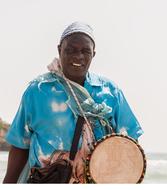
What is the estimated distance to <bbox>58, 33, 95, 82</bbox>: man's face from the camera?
9.98 ft

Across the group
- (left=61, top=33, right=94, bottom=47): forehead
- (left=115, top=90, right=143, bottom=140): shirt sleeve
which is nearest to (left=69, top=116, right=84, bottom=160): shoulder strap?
(left=115, top=90, right=143, bottom=140): shirt sleeve

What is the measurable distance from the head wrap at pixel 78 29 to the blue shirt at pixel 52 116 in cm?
27

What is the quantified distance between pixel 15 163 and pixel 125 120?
0.71 m

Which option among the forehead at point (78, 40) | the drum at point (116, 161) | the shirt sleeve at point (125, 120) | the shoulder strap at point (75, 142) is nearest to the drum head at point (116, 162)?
the drum at point (116, 161)

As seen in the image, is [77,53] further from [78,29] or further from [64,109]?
[64,109]

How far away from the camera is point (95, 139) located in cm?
302

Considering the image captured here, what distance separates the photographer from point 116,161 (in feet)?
9.62

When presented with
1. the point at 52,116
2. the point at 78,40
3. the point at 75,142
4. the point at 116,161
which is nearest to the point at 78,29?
the point at 78,40

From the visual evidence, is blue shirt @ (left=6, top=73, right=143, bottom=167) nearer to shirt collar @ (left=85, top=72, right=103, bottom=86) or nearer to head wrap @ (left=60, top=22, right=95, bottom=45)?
shirt collar @ (left=85, top=72, right=103, bottom=86)

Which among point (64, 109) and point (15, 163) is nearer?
point (64, 109)

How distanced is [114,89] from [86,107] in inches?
9.3
